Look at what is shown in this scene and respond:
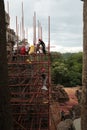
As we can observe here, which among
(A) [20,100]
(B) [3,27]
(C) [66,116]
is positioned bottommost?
(C) [66,116]

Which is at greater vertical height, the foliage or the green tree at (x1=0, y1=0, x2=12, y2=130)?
the green tree at (x1=0, y1=0, x2=12, y2=130)

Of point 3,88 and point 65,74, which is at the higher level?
point 3,88

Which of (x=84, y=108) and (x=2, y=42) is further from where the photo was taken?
(x=84, y=108)

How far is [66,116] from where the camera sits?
68.3 ft

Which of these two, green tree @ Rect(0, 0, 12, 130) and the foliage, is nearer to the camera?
green tree @ Rect(0, 0, 12, 130)

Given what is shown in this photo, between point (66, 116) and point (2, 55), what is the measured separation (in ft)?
51.3

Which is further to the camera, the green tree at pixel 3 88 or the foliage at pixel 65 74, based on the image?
the foliage at pixel 65 74

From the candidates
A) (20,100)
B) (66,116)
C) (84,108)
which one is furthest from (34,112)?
(84,108)

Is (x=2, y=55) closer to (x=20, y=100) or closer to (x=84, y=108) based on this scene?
(x=84, y=108)

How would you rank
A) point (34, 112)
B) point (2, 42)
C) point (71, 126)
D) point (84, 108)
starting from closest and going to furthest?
point (2, 42)
point (84, 108)
point (71, 126)
point (34, 112)

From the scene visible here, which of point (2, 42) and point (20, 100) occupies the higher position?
point (2, 42)

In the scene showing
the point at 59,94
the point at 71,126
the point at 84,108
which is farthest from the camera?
the point at 59,94

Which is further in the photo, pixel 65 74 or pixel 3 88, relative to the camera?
pixel 65 74

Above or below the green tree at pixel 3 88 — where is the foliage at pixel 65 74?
below
